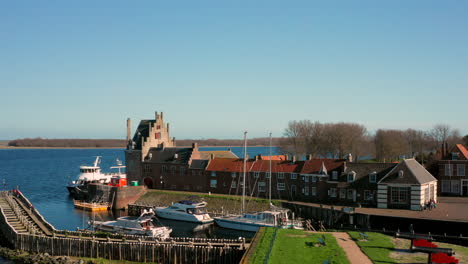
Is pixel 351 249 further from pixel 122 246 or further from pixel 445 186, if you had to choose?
pixel 445 186

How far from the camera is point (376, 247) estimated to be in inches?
1368

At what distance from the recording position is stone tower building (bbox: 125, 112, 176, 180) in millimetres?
85375

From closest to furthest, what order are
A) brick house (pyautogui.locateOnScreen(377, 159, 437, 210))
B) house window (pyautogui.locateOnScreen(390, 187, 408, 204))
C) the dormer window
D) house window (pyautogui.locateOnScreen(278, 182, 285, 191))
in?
brick house (pyautogui.locateOnScreen(377, 159, 437, 210)) → house window (pyautogui.locateOnScreen(390, 187, 408, 204)) → the dormer window → house window (pyautogui.locateOnScreen(278, 182, 285, 191))

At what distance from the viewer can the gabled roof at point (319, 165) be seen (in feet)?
210

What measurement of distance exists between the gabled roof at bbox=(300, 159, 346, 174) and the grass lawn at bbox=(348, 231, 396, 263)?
966 inches

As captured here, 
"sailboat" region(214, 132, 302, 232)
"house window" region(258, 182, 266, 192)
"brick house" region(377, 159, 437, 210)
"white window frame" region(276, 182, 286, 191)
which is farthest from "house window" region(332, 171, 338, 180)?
"house window" region(258, 182, 266, 192)

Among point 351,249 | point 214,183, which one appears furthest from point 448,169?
point 351,249

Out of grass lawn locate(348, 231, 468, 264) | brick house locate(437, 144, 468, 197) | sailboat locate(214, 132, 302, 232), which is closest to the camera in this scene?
grass lawn locate(348, 231, 468, 264)

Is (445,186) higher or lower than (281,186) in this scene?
higher

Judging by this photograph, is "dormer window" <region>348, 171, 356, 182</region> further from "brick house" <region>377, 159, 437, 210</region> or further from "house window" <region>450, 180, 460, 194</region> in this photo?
"house window" <region>450, 180, 460, 194</region>

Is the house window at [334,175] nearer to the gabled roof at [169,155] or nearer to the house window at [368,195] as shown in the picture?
the house window at [368,195]

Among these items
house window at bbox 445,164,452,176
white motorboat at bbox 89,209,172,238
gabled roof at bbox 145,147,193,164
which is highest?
gabled roof at bbox 145,147,193,164

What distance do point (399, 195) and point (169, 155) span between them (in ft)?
134

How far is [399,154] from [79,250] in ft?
270
